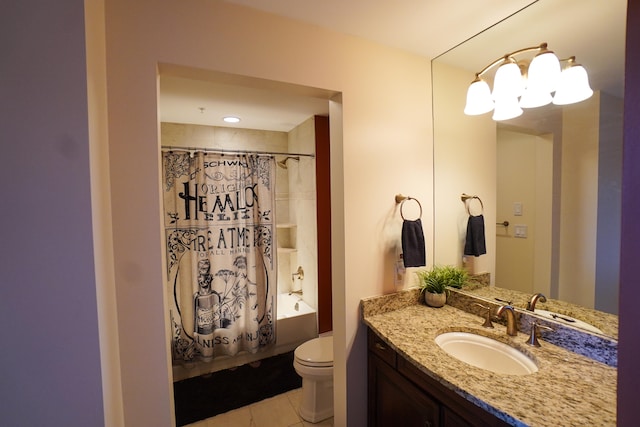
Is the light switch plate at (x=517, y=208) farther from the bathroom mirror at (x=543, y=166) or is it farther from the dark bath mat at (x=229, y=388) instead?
the dark bath mat at (x=229, y=388)

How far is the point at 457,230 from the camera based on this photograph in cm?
174

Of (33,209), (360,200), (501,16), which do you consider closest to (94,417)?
(33,209)

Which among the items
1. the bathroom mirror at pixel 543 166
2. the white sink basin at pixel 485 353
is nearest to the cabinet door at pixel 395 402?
the white sink basin at pixel 485 353

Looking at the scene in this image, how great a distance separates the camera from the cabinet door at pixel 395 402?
109 centimetres

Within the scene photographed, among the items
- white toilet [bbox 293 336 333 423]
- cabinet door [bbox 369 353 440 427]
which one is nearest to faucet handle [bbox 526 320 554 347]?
cabinet door [bbox 369 353 440 427]

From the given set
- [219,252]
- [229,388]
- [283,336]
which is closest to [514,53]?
[219,252]

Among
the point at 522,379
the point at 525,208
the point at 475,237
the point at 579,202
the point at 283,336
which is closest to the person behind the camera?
the point at 522,379

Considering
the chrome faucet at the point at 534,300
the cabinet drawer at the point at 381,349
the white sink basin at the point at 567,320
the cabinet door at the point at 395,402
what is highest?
the chrome faucet at the point at 534,300

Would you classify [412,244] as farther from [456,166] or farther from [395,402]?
[395,402]

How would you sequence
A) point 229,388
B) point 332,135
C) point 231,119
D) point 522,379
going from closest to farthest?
point 522,379
point 332,135
point 229,388
point 231,119

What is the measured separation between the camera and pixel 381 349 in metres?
1.40

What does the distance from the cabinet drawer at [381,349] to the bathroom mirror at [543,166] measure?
70 centimetres

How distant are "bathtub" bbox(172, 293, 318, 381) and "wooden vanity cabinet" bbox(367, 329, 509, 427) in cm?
134

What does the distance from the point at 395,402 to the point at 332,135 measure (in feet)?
4.76
